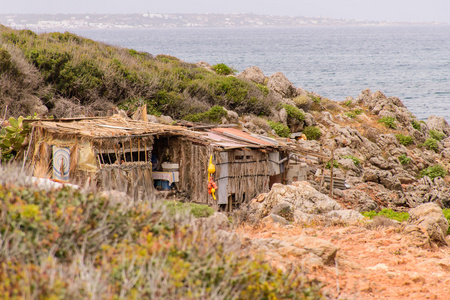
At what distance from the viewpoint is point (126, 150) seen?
48.0 feet

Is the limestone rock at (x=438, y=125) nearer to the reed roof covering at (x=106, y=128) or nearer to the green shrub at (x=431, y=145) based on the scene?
the green shrub at (x=431, y=145)

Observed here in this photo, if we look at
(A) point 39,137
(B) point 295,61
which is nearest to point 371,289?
(A) point 39,137

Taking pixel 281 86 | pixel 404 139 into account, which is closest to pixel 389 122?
pixel 404 139

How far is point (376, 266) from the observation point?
1019cm

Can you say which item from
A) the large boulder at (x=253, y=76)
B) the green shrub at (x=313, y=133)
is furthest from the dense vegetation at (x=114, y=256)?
the large boulder at (x=253, y=76)

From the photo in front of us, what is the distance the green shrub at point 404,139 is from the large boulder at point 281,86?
779 centimetres

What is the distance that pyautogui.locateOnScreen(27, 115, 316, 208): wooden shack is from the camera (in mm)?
14180

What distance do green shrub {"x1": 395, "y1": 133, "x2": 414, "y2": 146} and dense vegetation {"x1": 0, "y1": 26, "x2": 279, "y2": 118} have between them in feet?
24.9

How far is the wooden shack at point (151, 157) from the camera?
14.2 metres

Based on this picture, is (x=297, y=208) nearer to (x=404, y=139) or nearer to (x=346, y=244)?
(x=346, y=244)

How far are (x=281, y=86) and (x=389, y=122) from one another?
7.33 meters

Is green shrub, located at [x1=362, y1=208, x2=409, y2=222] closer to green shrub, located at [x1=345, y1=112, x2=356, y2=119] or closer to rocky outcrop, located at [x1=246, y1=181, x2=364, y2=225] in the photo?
rocky outcrop, located at [x1=246, y1=181, x2=364, y2=225]

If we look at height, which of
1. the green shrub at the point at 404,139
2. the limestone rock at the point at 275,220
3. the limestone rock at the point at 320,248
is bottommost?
the green shrub at the point at 404,139

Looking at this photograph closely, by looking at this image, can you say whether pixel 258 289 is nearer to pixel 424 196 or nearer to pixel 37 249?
pixel 37 249
